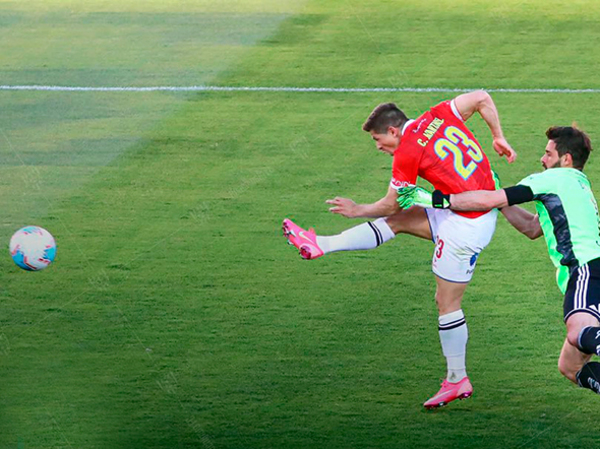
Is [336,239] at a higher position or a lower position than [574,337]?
higher

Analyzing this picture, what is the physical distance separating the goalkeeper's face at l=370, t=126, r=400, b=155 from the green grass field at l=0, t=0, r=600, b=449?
53.0 inches

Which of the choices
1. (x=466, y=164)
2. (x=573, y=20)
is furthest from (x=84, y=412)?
(x=573, y=20)

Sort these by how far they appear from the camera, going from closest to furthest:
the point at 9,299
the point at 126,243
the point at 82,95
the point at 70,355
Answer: the point at 70,355 → the point at 9,299 → the point at 126,243 → the point at 82,95

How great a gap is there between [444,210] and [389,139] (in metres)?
0.50

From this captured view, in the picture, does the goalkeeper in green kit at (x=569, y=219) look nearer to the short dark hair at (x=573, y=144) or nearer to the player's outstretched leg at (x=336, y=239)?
the short dark hair at (x=573, y=144)

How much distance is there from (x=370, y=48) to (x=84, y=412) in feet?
26.8

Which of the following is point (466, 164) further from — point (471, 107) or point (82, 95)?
point (82, 95)

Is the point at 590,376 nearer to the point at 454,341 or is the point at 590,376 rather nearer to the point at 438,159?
the point at 454,341

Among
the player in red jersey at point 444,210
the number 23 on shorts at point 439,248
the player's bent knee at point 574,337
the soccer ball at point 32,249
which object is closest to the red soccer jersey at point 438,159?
the player in red jersey at point 444,210

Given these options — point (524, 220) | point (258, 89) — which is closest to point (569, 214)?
point (524, 220)

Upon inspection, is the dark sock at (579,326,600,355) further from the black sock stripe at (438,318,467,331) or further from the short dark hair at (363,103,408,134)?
the short dark hair at (363,103,408,134)

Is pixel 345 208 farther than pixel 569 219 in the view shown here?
Yes

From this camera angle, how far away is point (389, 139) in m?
6.28

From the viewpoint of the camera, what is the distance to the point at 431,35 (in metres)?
14.3
